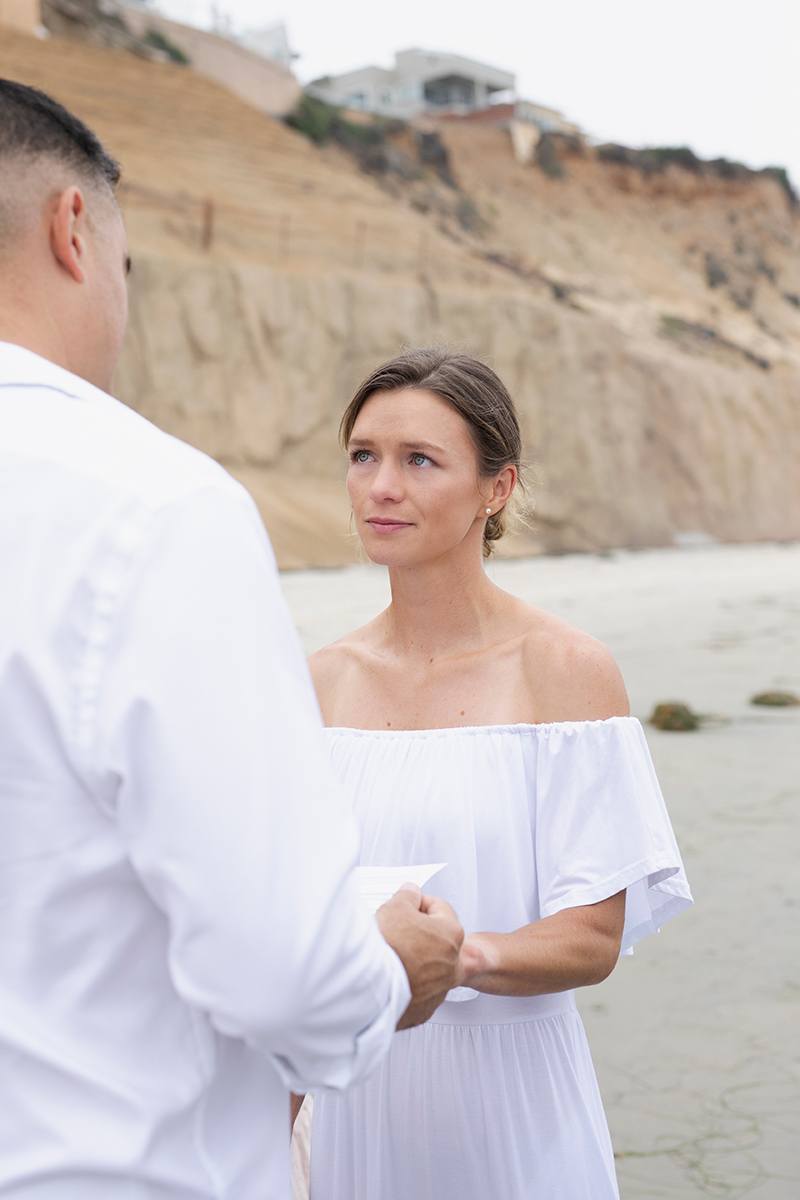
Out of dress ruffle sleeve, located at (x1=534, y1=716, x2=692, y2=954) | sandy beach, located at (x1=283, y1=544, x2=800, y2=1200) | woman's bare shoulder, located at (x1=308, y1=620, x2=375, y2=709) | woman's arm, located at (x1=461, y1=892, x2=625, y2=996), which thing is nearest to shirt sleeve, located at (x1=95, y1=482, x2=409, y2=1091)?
woman's arm, located at (x1=461, y1=892, x2=625, y2=996)

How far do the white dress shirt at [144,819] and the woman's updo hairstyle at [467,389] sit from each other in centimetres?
107

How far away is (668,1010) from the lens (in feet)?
13.2

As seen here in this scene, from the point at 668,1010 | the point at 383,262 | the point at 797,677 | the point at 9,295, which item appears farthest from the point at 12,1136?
the point at 383,262

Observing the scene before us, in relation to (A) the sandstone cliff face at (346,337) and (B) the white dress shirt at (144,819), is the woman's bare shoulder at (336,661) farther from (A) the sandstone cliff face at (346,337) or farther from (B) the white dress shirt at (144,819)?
(A) the sandstone cliff face at (346,337)

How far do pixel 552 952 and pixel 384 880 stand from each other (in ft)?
Answer: 1.30

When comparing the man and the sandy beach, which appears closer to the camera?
the man

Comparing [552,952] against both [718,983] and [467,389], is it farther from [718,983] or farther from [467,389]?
[718,983]

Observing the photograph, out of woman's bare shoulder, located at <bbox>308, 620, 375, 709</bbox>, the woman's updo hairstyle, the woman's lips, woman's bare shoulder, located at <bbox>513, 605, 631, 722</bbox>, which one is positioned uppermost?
the woman's updo hairstyle

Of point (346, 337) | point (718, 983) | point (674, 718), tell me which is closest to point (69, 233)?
point (718, 983)

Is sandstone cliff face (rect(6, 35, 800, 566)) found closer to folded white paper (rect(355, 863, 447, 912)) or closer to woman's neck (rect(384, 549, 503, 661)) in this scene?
woman's neck (rect(384, 549, 503, 661))

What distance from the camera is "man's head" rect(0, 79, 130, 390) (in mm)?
1334

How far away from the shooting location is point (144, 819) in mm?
1115

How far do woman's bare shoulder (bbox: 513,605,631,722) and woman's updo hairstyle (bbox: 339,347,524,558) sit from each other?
0.35 meters

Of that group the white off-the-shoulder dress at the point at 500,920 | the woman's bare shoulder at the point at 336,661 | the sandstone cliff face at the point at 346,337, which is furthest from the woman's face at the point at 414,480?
the sandstone cliff face at the point at 346,337
